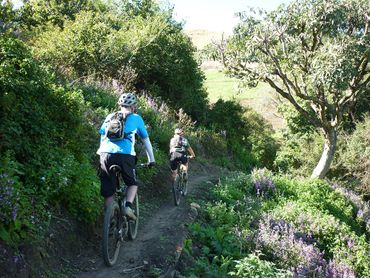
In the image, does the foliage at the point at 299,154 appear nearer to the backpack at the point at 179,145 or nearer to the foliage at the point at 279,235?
the foliage at the point at 279,235

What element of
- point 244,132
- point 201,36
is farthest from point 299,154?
point 201,36

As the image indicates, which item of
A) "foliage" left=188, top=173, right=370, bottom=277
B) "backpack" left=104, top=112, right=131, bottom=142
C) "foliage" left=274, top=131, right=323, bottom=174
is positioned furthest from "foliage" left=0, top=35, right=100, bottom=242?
"foliage" left=274, top=131, right=323, bottom=174

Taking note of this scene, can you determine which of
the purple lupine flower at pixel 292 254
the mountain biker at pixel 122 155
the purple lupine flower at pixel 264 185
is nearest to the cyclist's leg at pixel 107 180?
the mountain biker at pixel 122 155

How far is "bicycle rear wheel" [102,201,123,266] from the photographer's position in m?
5.53

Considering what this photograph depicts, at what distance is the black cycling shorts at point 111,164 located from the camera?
223 inches

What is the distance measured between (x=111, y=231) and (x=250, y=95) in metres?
43.2

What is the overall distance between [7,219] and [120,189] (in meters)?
1.95

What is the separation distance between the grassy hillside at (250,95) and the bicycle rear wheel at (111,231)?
2147cm

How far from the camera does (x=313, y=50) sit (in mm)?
17375

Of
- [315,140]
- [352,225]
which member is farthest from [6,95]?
[315,140]

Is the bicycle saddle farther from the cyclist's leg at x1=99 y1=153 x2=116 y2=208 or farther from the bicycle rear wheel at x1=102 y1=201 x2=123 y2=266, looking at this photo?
the bicycle rear wheel at x1=102 y1=201 x2=123 y2=266

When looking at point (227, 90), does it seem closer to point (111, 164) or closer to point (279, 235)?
point (279, 235)

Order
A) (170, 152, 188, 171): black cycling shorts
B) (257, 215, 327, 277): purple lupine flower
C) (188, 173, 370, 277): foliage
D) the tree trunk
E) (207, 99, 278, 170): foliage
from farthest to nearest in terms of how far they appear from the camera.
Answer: (207, 99, 278, 170): foliage, the tree trunk, (170, 152, 188, 171): black cycling shorts, (257, 215, 327, 277): purple lupine flower, (188, 173, 370, 277): foliage

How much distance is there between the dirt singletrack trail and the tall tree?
28.0 feet
